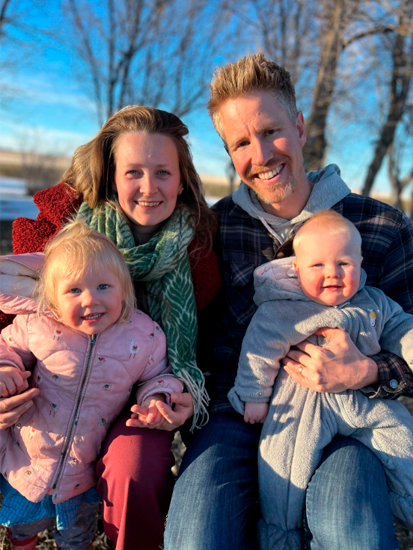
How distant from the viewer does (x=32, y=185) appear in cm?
1398

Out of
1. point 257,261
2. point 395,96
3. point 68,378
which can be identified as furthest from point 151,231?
point 395,96

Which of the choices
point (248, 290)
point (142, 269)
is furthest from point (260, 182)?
point (142, 269)

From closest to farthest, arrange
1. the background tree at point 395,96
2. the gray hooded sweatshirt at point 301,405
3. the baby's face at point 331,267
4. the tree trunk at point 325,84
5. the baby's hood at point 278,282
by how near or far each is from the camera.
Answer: the gray hooded sweatshirt at point 301,405, the baby's face at point 331,267, the baby's hood at point 278,282, the tree trunk at point 325,84, the background tree at point 395,96

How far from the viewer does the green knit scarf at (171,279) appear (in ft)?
6.74

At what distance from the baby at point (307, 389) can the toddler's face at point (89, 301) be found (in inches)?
24.6

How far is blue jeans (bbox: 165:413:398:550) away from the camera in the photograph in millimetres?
1551

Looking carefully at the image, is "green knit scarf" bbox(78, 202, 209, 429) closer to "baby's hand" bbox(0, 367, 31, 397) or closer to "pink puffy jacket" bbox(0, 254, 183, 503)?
"pink puffy jacket" bbox(0, 254, 183, 503)

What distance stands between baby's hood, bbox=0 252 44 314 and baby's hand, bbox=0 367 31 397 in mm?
259

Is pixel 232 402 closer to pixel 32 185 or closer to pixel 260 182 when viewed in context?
pixel 260 182

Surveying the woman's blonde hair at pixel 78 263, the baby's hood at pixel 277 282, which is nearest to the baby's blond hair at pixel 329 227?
the baby's hood at pixel 277 282

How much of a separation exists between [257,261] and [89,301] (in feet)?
2.94

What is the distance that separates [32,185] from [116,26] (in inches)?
343

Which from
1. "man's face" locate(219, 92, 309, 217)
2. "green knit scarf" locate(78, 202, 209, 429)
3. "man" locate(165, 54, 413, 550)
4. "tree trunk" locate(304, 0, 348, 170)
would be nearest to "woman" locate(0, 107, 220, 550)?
"green knit scarf" locate(78, 202, 209, 429)

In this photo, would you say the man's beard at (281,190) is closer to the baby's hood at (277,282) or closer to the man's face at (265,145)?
the man's face at (265,145)
